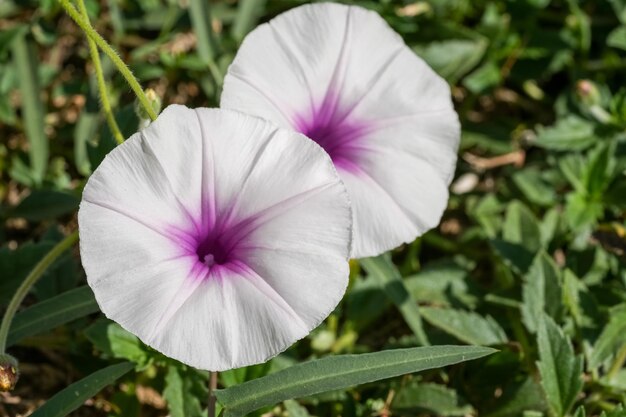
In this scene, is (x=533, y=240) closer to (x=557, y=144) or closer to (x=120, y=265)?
(x=557, y=144)

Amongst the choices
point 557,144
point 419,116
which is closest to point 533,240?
point 557,144

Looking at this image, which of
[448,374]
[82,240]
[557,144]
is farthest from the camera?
[557,144]

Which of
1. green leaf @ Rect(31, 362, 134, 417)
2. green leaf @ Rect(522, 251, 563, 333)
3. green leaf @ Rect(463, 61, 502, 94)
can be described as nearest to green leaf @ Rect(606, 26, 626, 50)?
green leaf @ Rect(463, 61, 502, 94)

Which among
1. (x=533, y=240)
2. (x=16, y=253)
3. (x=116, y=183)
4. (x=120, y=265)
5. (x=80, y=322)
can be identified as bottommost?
(x=533, y=240)

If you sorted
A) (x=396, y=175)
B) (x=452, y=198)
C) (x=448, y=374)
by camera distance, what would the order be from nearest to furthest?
(x=396, y=175), (x=448, y=374), (x=452, y=198)

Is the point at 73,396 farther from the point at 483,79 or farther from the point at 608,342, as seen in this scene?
the point at 483,79

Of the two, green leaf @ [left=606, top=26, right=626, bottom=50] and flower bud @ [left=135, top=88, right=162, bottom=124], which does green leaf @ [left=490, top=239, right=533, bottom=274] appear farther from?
flower bud @ [left=135, top=88, right=162, bottom=124]

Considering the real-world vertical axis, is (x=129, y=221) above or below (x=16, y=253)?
above
